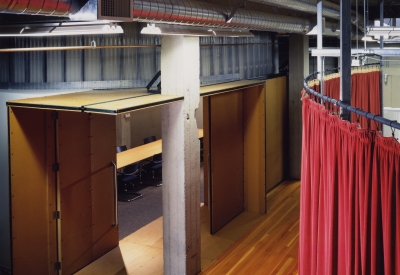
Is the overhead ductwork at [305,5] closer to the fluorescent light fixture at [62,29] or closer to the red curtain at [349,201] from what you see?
the fluorescent light fixture at [62,29]

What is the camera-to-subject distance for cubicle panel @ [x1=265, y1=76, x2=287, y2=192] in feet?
32.0

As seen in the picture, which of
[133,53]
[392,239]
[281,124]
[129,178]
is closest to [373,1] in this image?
[281,124]

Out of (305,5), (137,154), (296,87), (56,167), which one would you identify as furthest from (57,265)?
(296,87)

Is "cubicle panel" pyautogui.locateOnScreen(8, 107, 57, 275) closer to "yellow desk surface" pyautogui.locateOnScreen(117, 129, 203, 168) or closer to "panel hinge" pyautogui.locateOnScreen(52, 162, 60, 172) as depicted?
"panel hinge" pyautogui.locateOnScreen(52, 162, 60, 172)

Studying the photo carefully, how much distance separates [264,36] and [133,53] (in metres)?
3.89

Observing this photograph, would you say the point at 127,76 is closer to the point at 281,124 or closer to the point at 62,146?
the point at 62,146

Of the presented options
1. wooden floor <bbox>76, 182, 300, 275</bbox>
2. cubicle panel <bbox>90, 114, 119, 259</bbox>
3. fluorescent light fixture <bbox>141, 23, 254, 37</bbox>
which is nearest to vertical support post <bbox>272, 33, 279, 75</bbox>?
wooden floor <bbox>76, 182, 300, 275</bbox>

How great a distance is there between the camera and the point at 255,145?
869 centimetres

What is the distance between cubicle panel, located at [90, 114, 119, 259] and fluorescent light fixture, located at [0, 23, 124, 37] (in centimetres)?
153

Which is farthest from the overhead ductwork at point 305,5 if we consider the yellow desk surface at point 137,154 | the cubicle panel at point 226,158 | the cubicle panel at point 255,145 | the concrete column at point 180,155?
the yellow desk surface at point 137,154

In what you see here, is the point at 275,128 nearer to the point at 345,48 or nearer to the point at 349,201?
the point at 345,48

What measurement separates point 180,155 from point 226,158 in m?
2.26

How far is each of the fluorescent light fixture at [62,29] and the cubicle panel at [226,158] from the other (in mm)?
3147

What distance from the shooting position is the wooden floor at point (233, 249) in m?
6.54
